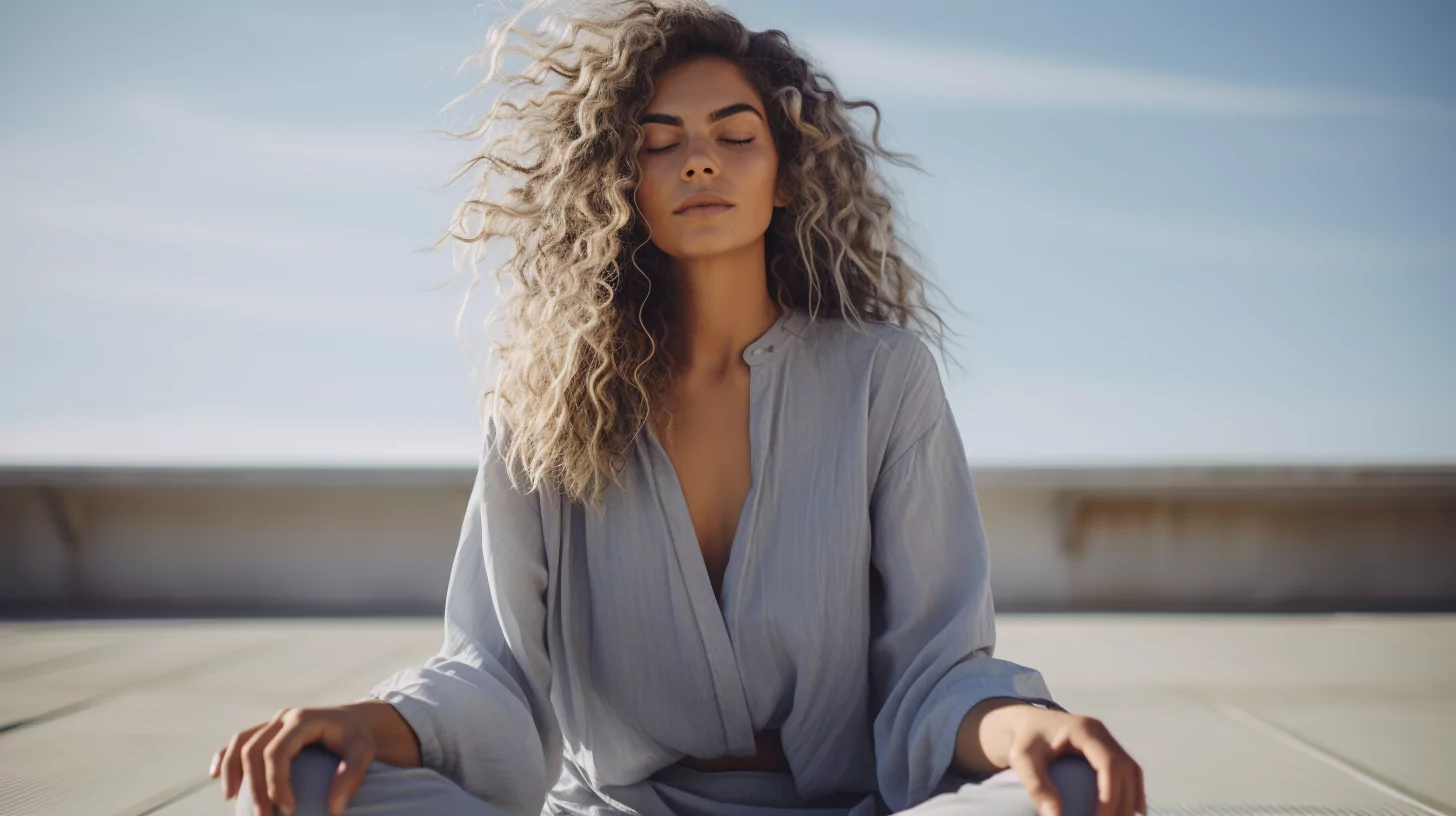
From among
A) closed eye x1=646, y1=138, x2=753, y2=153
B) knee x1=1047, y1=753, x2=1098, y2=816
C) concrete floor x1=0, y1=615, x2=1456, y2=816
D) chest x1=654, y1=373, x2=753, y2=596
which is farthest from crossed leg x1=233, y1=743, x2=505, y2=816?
concrete floor x1=0, y1=615, x2=1456, y2=816

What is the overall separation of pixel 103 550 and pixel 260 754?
555 centimetres

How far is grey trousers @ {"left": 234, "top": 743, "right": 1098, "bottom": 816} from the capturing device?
1.13 m

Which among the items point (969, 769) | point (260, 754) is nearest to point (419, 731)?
point (260, 754)

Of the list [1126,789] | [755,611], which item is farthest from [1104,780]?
[755,611]

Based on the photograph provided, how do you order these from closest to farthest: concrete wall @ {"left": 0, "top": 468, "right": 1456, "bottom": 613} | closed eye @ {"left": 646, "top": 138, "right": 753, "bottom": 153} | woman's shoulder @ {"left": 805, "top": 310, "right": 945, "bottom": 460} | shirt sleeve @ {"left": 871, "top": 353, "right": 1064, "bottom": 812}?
shirt sleeve @ {"left": 871, "top": 353, "right": 1064, "bottom": 812} → woman's shoulder @ {"left": 805, "top": 310, "right": 945, "bottom": 460} → closed eye @ {"left": 646, "top": 138, "right": 753, "bottom": 153} → concrete wall @ {"left": 0, "top": 468, "right": 1456, "bottom": 613}

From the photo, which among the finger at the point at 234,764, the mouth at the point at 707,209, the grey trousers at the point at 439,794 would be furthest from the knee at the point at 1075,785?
the mouth at the point at 707,209

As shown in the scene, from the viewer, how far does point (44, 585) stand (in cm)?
582

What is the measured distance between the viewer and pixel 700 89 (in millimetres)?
1800

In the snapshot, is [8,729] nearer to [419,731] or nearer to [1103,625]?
[419,731]

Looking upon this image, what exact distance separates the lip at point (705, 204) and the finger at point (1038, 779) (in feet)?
3.13

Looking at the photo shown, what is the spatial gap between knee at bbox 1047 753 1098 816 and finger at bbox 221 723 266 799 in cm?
88

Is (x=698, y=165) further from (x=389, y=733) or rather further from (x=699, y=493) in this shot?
(x=389, y=733)

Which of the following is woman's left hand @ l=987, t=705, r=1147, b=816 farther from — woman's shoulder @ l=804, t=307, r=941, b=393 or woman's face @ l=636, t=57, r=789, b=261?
woman's face @ l=636, t=57, r=789, b=261

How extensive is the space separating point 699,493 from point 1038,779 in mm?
761
